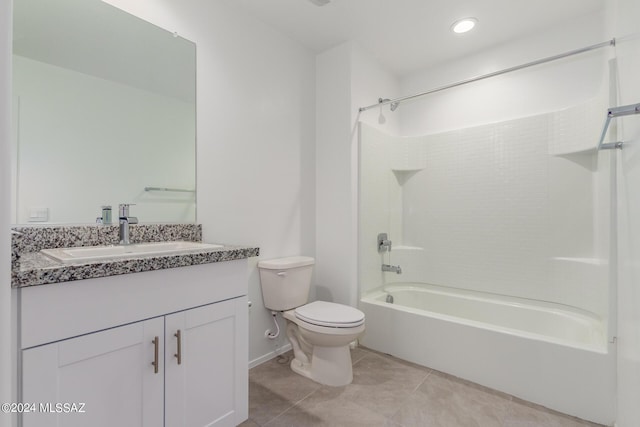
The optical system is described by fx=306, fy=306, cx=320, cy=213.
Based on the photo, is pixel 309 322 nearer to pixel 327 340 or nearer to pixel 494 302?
pixel 327 340

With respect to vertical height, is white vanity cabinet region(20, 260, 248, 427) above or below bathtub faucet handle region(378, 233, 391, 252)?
below

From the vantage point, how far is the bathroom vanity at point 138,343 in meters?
0.90

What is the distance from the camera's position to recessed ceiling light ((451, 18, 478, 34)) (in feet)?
7.13

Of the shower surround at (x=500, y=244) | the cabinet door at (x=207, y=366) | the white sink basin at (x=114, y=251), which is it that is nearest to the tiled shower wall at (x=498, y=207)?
the shower surround at (x=500, y=244)

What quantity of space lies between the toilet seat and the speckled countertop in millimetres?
639

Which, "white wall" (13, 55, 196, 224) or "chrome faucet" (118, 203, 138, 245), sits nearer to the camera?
"white wall" (13, 55, 196, 224)

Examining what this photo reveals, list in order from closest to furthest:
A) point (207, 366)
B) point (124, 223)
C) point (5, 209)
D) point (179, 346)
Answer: point (5, 209) < point (179, 346) < point (207, 366) < point (124, 223)

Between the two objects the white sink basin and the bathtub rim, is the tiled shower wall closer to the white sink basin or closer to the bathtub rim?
the bathtub rim

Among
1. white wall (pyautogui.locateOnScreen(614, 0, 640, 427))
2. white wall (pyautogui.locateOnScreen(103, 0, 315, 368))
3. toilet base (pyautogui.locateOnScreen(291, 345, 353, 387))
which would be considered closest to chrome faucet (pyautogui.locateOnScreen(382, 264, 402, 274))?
white wall (pyautogui.locateOnScreen(103, 0, 315, 368))

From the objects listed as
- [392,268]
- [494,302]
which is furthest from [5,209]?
[494,302]

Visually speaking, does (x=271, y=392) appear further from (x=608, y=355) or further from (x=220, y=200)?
(x=608, y=355)

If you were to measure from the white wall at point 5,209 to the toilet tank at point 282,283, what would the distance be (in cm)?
163

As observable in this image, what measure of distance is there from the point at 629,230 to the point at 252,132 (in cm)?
201

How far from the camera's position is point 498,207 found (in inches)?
98.4
